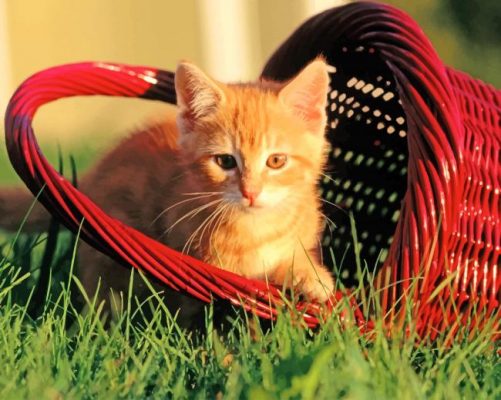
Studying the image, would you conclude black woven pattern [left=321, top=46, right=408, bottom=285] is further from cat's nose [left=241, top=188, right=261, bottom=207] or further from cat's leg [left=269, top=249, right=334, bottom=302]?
cat's nose [left=241, top=188, right=261, bottom=207]

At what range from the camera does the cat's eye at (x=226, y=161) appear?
6.93 feet

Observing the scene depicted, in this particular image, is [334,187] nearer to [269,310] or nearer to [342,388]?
[269,310]

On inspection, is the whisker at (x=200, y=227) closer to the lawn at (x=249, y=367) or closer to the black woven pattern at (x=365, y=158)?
the lawn at (x=249, y=367)

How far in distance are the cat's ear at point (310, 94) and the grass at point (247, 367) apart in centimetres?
55

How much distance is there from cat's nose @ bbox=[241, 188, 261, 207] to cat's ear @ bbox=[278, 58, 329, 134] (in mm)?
263

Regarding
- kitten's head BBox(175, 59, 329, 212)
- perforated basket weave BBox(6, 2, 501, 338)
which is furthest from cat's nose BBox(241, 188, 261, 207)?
perforated basket weave BBox(6, 2, 501, 338)

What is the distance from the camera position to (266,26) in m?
5.14

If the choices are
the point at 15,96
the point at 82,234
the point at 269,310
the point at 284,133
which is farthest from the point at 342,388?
the point at 15,96

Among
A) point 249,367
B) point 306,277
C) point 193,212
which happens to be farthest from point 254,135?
point 249,367

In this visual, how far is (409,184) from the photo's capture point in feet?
6.16

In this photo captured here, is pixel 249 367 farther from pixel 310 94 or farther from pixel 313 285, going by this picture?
pixel 310 94

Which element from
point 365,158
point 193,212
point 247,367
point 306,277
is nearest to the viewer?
point 247,367

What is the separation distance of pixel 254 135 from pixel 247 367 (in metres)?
0.73

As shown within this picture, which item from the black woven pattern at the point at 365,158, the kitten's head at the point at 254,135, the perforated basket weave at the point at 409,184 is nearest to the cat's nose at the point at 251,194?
the kitten's head at the point at 254,135
